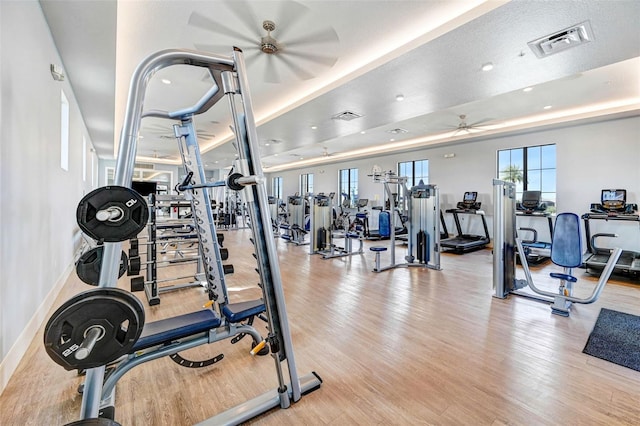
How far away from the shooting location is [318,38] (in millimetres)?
3238

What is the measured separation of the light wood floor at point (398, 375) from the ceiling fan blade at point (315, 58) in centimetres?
311

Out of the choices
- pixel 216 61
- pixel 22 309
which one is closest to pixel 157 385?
pixel 22 309

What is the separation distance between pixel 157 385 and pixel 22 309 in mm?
1368

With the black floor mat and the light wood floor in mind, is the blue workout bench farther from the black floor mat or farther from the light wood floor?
the black floor mat

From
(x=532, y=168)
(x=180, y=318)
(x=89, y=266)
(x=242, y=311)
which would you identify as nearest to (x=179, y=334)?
(x=180, y=318)

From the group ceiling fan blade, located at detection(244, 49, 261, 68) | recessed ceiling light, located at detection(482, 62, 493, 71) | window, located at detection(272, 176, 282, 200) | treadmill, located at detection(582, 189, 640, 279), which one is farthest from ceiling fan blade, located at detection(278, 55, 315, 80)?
window, located at detection(272, 176, 282, 200)

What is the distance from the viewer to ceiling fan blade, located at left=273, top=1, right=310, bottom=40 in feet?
9.02

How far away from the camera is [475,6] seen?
2.68 m

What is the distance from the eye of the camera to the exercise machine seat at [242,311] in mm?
1996

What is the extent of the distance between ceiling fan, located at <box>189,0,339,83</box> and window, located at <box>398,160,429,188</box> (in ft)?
20.8

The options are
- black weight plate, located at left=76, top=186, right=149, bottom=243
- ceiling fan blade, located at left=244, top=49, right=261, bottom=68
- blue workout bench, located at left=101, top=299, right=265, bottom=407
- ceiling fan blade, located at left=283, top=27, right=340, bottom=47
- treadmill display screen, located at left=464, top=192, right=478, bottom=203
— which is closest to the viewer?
black weight plate, located at left=76, top=186, right=149, bottom=243

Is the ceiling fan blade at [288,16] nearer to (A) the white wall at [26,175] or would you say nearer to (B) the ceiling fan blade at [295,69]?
(B) the ceiling fan blade at [295,69]

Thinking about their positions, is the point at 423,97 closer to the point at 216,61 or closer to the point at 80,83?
the point at 216,61

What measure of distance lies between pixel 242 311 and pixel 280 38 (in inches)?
118
